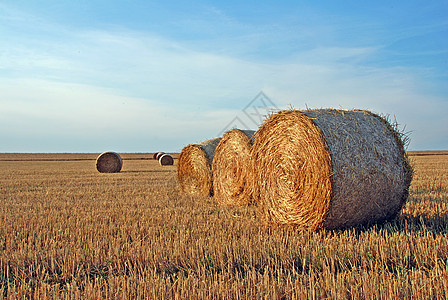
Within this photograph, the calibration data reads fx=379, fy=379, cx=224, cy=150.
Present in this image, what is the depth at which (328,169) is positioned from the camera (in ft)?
16.5

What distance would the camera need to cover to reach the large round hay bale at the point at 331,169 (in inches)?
200

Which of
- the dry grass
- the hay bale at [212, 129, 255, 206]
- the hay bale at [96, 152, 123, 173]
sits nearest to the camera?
the dry grass

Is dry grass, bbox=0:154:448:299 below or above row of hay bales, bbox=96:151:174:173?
below

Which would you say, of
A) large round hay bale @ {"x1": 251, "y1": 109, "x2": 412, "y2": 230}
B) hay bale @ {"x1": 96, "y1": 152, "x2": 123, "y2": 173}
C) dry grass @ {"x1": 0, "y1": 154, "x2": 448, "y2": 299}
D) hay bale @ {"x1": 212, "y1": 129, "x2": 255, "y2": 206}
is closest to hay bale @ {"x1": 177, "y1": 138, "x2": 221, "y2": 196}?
hay bale @ {"x1": 212, "y1": 129, "x2": 255, "y2": 206}

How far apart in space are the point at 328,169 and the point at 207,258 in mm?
2113

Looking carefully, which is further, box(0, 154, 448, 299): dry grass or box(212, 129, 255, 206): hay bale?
box(212, 129, 255, 206): hay bale

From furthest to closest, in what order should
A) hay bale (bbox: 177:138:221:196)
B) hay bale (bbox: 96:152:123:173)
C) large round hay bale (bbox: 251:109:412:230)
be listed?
hay bale (bbox: 96:152:123:173), hay bale (bbox: 177:138:221:196), large round hay bale (bbox: 251:109:412:230)

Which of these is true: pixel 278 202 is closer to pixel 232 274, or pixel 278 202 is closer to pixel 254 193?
pixel 254 193

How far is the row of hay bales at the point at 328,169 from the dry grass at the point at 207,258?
0.34 m

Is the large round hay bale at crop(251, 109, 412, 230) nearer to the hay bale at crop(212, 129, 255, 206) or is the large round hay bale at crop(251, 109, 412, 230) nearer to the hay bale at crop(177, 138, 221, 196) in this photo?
the hay bale at crop(212, 129, 255, 206)

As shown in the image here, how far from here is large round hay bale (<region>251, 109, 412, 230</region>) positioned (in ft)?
16.7

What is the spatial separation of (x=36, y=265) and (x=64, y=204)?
167 inches

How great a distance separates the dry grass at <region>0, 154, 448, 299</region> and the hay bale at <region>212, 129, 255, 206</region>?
1192 mm

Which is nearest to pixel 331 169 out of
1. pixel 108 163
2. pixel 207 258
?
pixel 207 258
